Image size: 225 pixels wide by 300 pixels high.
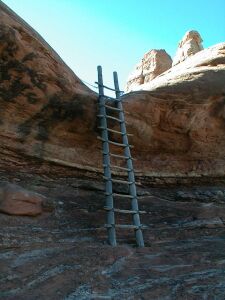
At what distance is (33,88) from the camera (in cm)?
680

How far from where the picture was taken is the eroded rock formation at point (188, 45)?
72.0ft

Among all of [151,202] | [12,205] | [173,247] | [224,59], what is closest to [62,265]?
[12,205]

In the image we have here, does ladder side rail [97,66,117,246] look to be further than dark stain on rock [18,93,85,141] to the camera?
No

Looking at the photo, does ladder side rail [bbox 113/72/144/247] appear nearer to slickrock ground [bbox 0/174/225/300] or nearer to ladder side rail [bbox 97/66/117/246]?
slickrock ground [bbox 0/174/225/300]

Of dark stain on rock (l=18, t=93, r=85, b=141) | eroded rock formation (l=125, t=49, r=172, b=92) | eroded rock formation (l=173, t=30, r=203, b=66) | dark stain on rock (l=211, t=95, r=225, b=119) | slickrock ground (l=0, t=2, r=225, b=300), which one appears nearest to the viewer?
slickrock ground (l=0, t=2, r=225, b=300)

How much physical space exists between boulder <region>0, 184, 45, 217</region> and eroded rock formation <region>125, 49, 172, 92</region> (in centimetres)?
1620

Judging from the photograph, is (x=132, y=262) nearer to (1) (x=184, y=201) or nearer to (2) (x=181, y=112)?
(1) (x=184, y=201)

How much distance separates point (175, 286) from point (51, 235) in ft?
6.22

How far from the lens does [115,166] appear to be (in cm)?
662

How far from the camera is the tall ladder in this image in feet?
19.4

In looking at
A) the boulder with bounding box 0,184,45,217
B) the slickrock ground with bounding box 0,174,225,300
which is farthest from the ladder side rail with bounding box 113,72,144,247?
the boulder with bounding box 0,184,45,217

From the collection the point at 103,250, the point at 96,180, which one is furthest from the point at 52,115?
the point at 103,250

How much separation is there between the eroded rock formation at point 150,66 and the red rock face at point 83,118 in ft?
41.7

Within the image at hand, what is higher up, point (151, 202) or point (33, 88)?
point (33, 88)
